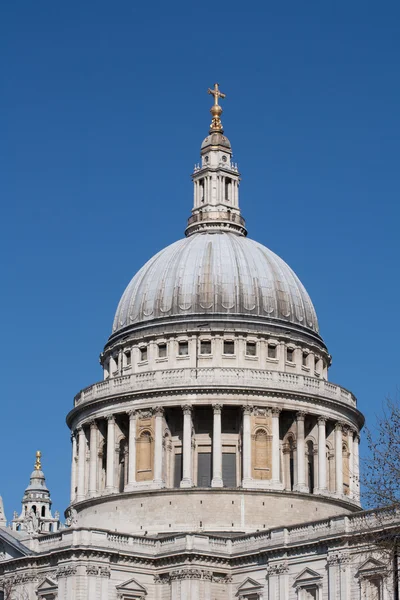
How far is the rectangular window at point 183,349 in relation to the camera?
112075 mm

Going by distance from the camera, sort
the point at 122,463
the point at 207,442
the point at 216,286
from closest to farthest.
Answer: the point at 207,442, the point at 122,463, the point at 216,286

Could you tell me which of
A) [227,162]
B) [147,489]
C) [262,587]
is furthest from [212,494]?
[227,162]

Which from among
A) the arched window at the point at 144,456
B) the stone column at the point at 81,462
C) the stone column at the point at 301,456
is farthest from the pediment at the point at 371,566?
the stone column at the point at 81,462

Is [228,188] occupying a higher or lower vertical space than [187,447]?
higher

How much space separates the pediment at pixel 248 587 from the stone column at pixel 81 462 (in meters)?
20.0

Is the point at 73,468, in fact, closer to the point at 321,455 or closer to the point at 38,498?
the point at 321,455

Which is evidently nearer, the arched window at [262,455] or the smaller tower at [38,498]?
the arched window at [262,455]

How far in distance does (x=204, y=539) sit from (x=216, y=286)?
23.1 meters

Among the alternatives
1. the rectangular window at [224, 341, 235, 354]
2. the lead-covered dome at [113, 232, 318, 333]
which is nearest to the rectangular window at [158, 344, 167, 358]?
the lead-covered dome at [113, 232, 318, 333]

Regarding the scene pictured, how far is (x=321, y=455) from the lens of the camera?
10912 centimetres

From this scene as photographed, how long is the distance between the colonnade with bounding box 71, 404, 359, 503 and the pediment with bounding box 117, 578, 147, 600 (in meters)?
10.6

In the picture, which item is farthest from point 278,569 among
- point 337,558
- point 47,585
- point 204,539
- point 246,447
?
point 47,585

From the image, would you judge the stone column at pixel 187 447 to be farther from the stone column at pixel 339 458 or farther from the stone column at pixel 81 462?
the stone column at pixel 339 458

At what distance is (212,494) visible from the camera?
104 m
